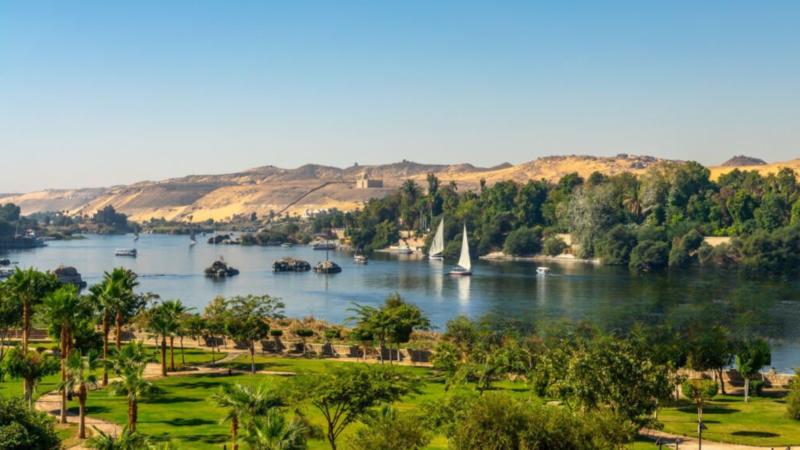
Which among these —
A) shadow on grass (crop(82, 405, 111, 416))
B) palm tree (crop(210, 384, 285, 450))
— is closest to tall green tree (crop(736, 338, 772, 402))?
palm tree (crop(210, 384, 285, 450))

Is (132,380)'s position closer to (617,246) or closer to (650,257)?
(650,257)

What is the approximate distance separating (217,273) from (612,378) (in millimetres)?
117500

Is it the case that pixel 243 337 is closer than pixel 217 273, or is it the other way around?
pixel 243 337

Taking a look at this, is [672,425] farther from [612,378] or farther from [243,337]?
[243,337]

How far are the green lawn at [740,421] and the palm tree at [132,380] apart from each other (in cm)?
2434

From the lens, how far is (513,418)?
30938mm

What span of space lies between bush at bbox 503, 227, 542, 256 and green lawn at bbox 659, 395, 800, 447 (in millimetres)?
122134

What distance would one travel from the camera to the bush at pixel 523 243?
174 m

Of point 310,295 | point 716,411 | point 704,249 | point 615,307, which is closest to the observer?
point 716,411

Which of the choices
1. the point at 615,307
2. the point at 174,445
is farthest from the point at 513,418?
the point at 615,307

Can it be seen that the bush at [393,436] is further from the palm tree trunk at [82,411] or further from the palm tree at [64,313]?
the palm tree at [64,313]

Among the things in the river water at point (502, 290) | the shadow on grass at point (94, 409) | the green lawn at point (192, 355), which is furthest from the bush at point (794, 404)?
the green lawn at point (192, 355)

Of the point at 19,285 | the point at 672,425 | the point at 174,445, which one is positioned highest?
the point at 19,285

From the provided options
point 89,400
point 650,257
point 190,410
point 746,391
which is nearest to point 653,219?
point 650,257
